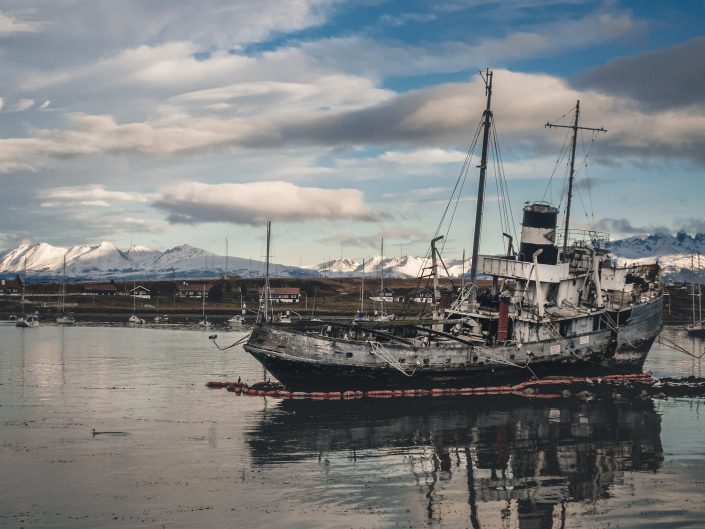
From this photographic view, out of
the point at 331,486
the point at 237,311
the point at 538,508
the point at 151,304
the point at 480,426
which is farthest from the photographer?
the point at 151,304

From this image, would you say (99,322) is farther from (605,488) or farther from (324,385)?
(605,488)

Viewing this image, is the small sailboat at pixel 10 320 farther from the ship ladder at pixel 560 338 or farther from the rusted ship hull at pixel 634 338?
the rusted ship hull at pixel 634 338

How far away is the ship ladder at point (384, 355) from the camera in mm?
51959

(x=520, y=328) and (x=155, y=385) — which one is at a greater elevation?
(x=520, y=328)

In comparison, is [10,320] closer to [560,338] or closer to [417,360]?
[417,360]

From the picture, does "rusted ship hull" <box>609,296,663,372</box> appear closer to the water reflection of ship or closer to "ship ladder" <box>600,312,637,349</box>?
"ship ladder" <box>600,312,637,349</box>

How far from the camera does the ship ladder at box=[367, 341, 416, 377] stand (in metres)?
52.0

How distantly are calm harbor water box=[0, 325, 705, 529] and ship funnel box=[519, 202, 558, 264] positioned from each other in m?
13.1

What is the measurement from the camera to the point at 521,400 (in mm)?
53250

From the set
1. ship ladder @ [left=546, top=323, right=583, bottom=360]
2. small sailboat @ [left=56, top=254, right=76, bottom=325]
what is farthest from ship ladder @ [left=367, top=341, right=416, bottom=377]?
small sailboat @ [left=56, top=254, right=76, bottom=325]

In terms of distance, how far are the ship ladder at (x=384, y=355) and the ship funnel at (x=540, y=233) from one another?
15.8 m

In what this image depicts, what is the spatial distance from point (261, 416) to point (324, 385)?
7796mm

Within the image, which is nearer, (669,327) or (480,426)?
(480,426)

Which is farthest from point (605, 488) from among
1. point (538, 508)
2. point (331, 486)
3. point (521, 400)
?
point (521, 400)
